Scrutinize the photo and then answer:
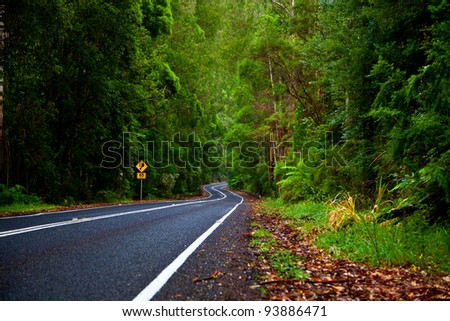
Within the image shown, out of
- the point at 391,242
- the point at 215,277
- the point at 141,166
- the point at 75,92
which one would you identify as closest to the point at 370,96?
the point at 391,242

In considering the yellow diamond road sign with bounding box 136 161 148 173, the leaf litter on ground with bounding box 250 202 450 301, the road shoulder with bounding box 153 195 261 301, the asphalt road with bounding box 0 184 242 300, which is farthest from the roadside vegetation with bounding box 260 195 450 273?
the yellow diamond road sign with bounding box 136 161 148 173

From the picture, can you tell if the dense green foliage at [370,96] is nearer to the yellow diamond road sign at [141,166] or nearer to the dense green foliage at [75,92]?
the dense green foliage at [75,92]

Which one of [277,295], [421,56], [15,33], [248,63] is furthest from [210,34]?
[277,295]

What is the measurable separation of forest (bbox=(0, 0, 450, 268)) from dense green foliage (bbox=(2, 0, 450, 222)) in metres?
0.05

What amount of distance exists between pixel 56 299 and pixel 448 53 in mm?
5739

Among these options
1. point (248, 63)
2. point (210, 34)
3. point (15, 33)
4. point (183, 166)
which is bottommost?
point (183, 166)

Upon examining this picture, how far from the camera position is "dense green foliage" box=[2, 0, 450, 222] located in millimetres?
5680

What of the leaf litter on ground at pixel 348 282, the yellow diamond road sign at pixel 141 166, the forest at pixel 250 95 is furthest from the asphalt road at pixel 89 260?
the yellow diamond road sign at pixel 141 166

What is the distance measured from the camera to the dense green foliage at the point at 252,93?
568 centimetres

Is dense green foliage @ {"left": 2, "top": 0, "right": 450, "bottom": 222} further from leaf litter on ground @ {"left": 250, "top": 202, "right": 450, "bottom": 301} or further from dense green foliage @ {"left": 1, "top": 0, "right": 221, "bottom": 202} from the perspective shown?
leaf litter on ground @ {"left": 250, "top": 202, "right": 450, "bottom": 301}

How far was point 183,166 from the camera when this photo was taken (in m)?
33.8

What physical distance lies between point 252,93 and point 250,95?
42 centimetres
